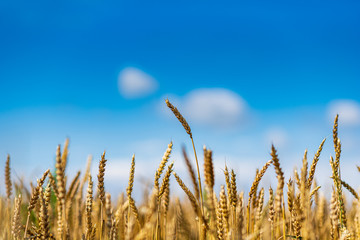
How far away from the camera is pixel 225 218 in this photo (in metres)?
1.59

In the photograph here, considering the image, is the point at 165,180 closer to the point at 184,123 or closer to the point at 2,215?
the point at 184,123

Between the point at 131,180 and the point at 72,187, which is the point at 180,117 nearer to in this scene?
A: the point at 131,180

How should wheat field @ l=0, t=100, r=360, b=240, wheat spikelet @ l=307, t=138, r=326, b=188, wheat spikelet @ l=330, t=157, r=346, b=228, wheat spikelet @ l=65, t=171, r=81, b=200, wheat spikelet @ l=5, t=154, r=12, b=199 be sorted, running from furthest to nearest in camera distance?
wheat spikelet @ l=5, t=154, r=12, b=199 < wheat spikelet @ l=65, t=171, r=81, b=200 < wheat spikelet @ l=330, t=157, r=346, b=228 < wheat spikelet @ l=307, t=138, r=326, b=188 < wheat field @ l=0, t=100, r=360, b=240

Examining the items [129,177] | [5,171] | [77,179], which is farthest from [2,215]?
[129,177]

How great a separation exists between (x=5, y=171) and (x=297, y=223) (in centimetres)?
238

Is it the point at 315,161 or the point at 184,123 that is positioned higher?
the point at 184,123

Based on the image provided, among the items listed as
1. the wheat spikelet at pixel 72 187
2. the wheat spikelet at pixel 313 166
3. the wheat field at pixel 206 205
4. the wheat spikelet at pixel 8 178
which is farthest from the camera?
the wheat spikelet at pixel 8 178

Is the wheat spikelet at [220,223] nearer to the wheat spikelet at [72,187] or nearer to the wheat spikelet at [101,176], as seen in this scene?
the wheat spikelet at [101,176]

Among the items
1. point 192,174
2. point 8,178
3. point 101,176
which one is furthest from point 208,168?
point 8,178

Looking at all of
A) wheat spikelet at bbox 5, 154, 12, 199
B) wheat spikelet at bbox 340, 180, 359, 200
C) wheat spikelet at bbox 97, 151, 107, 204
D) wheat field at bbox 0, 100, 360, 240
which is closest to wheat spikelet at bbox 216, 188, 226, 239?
wheat field at bbox 0, 100, 360, 240

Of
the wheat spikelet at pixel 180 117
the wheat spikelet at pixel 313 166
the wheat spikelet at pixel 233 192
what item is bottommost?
the wheat spikelet at pixel 233 192

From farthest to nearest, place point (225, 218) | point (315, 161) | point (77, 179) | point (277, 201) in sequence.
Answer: point (77, 179) < point (315, 161) < point (225, 218) < point (277, 201)

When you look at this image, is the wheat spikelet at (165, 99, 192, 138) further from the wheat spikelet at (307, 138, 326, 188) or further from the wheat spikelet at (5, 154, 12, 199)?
the wheat spikelet at (5, 154, 12, 199)

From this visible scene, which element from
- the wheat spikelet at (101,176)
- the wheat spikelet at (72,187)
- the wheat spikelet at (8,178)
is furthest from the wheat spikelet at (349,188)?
the wheat spikelet at (8,178)
